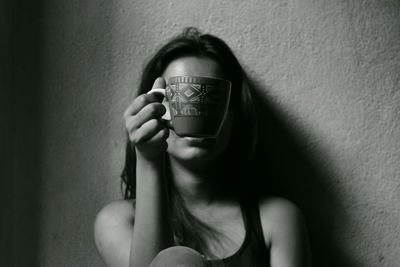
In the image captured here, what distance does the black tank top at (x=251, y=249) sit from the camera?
1152mm

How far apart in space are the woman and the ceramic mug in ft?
0.65

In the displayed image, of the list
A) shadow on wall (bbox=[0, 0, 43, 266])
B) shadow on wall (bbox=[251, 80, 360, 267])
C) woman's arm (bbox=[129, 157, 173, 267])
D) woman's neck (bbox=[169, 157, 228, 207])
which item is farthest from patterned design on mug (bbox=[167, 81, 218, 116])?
shadow on wall (bbox=[0, 0, 43, 266])

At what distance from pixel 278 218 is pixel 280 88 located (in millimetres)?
389

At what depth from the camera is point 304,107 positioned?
1398 mm

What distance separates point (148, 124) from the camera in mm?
889

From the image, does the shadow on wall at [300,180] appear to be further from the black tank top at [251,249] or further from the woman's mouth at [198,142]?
the woman's mouth at [198,142]

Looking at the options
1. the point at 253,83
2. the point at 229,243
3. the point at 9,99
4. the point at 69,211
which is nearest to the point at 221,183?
the point at 229,243

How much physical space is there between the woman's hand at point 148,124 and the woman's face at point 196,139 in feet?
0.66

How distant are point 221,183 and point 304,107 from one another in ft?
1.09

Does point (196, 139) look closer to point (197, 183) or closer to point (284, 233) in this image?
point (197, 183)

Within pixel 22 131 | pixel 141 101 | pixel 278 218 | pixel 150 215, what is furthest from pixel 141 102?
pixel 22 131

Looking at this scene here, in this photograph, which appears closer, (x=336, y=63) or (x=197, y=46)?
(x=197, y=46)

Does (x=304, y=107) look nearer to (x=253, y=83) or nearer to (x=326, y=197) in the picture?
(x=253, y=83)

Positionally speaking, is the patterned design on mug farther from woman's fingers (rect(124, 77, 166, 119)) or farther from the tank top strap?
the tank top strap
